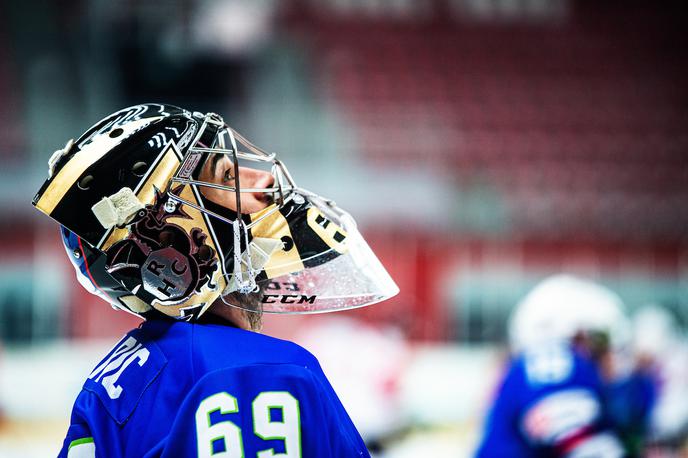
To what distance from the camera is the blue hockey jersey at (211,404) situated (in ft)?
3.76

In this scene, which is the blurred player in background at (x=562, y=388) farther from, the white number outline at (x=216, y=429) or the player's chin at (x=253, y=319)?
the white number outline at (x=216, y=429)

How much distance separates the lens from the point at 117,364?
1.30 meters

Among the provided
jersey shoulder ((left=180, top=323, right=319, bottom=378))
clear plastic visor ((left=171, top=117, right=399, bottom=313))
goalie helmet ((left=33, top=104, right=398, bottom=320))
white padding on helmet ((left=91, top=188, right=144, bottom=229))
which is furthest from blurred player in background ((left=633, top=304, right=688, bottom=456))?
white padding on helmet ((left=91, top=188, right=144, bottom=229))

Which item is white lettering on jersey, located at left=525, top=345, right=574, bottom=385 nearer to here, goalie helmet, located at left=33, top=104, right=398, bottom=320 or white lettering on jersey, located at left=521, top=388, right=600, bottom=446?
white lettering on jersey, located at left=521, top=388, right=600, bottom=446

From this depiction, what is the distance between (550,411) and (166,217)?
156cm

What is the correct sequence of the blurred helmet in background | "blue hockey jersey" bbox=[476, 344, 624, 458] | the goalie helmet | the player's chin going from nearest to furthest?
1. the goalie helmet
2. the player's chin
3. "blue hockey jersey" bbox=[476, 344, 624, 458]
4. the blurred helmet in background

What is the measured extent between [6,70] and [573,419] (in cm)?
1112

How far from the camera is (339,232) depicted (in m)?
1.46

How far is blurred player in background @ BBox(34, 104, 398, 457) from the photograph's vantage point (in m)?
1.16

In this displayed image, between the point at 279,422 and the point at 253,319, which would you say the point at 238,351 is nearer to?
the point at 279,422

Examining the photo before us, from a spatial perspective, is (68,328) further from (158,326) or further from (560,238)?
(158,326)

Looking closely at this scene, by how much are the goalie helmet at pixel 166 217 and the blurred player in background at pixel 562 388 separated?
4.33ft

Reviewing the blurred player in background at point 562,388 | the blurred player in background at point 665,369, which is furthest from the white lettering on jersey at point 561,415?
the blurred player in background at point 665,369

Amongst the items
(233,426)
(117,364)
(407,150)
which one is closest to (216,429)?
(233,426)
